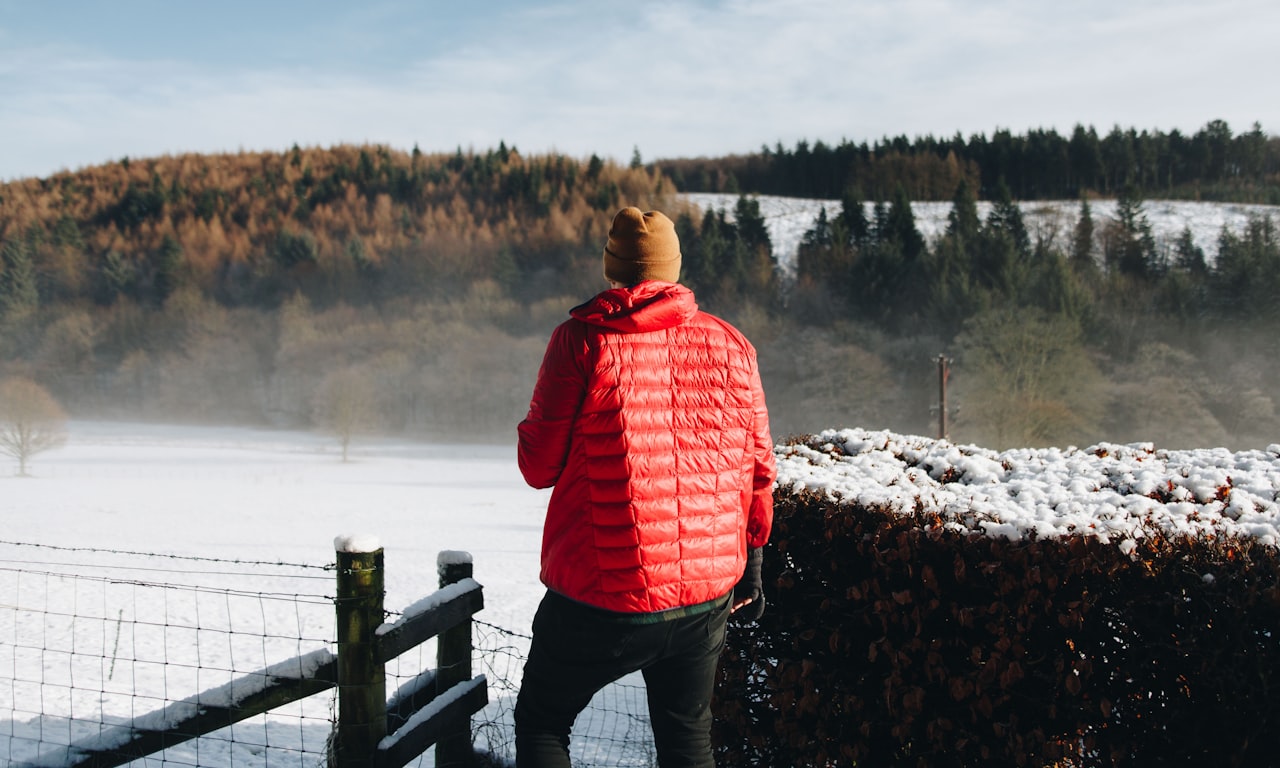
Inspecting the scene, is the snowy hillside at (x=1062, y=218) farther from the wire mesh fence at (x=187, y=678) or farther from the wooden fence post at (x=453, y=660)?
the wooden fence post at (x=453, y=660)

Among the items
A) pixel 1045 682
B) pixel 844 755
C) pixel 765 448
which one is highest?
pixel 765 448

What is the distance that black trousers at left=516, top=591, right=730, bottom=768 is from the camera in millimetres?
2004

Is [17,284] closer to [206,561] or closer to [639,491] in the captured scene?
[206,561]

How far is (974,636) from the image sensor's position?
105 inches

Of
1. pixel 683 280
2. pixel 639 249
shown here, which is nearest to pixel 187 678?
pixel 639 249

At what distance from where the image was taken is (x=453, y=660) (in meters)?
3.26

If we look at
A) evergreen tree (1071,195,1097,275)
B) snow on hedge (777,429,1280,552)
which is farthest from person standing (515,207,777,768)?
evergreen tree (1071,195,1097,275)

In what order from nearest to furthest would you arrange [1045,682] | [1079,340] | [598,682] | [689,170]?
[598,682]
[1045,682]
[1079,340]
[689,170]

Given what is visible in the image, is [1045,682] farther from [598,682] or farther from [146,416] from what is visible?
[146,416]

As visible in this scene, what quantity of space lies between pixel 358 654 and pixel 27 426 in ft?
154

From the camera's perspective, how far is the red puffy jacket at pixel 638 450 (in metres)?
1.99

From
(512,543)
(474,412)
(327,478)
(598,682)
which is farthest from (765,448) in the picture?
(474,412)

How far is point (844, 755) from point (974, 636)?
0.61 m

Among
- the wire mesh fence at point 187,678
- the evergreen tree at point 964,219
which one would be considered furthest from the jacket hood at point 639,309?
the evergreen tree at point 964,219
